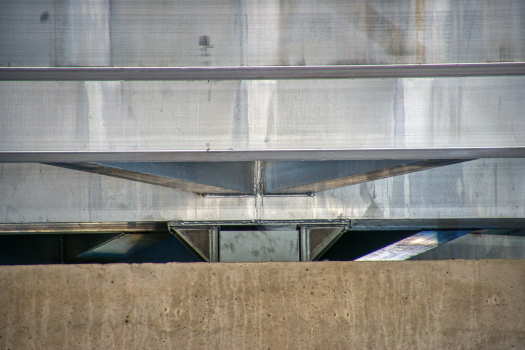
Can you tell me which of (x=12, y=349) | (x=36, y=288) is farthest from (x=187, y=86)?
(x=12, y=349)

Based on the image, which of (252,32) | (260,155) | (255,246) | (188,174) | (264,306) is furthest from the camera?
(255,246)

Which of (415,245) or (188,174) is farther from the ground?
(188,174)

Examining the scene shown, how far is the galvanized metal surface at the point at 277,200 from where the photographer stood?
480 centimetres

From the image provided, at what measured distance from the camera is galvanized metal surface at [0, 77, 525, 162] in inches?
145

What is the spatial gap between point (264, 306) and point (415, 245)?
2.96 meters

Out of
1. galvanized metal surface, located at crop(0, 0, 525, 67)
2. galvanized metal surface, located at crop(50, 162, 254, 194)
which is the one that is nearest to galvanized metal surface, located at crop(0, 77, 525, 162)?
galvanized metal surface, located at crop(0, 0, 525, 67)

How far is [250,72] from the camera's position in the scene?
3652 millimetres

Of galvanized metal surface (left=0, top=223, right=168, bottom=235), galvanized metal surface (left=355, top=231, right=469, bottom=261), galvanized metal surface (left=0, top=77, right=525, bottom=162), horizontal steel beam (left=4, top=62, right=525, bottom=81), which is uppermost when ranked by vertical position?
horizontal steel beam (left=4, top=62, right=525, bottom=81)

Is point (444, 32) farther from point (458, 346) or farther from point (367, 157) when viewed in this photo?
point (458, 346)

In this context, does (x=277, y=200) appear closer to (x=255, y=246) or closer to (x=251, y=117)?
(x=255, y=246)

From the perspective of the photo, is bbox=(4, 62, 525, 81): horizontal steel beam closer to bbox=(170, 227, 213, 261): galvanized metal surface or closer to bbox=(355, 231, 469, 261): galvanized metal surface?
bbox=(170, 227, 213, 261): galvanized metal surface

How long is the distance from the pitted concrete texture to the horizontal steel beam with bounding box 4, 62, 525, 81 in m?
2.19

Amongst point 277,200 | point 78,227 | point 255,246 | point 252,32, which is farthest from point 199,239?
point 252,32

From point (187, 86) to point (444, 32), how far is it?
9.04 feet
